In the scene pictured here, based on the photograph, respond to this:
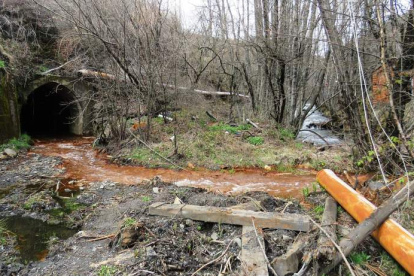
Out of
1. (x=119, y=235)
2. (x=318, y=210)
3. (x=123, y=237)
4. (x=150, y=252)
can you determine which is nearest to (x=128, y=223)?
(x=119, y=235)

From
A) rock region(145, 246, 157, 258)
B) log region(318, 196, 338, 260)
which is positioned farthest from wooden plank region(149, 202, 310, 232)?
rock region(145, 246, 157, 258)

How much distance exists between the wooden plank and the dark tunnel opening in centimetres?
1140

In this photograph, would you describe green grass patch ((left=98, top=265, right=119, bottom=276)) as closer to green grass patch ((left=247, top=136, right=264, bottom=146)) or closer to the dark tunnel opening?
green grass patch ((left=247, top=136, right=264, bottom=146))

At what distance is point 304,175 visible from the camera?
28.2 ft

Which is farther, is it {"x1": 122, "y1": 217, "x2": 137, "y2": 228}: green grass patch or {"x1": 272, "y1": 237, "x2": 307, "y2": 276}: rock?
{"x1": 122, "y1": 217, "x2": 137, "y2": 228}: green grass patch

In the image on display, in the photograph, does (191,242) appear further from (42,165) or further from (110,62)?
(110,62)

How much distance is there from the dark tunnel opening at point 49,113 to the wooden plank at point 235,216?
11399 millimetres

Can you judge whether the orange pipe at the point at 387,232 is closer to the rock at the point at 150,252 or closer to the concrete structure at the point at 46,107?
the rock at the point at 150,252

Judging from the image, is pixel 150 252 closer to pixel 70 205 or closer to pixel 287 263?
pixel 287 263

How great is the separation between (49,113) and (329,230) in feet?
53.2

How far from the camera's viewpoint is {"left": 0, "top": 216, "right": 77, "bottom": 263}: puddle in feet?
13.9

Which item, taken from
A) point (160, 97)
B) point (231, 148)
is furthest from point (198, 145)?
point (160, 97)

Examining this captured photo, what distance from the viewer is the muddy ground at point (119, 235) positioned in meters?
3.45

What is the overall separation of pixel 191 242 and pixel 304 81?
→ 9552 millimetres
